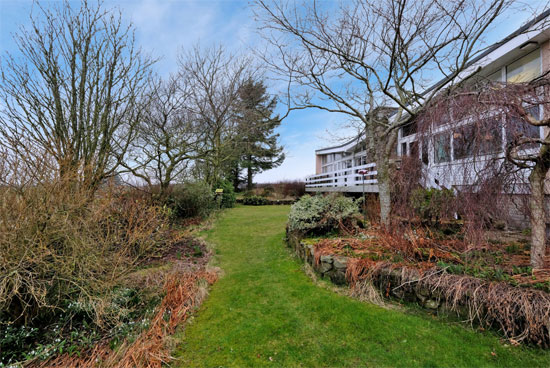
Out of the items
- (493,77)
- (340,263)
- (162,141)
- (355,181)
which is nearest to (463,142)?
(340,263)

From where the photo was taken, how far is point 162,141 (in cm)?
977

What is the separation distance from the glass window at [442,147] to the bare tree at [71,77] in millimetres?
6575

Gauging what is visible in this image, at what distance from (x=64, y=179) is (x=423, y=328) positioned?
187 inches

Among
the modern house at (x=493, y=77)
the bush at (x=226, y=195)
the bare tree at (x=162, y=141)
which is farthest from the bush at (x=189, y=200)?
the modern house at (x=493, y=77)

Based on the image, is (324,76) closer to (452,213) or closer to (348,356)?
(452,213)

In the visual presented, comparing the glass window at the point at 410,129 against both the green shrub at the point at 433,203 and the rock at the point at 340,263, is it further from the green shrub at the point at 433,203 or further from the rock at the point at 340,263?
the rock at the point at 340,263

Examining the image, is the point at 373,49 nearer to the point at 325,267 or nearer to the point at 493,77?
the point at 493,77

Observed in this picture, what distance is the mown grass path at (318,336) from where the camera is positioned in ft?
8.45

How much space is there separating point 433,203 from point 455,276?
1430 mm

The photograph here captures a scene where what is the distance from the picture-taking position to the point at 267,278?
16.2 feet

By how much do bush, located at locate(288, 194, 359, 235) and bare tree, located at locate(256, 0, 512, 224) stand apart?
2.73 ft

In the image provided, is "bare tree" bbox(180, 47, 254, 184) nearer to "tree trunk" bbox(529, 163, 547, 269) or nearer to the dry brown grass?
the dry brown grass

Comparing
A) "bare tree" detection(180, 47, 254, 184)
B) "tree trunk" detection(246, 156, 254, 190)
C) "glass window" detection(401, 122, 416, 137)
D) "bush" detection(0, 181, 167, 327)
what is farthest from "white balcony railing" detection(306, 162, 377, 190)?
"tree trunk" detection(246, 156, 254, 190)

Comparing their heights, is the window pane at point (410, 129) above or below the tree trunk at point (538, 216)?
above
